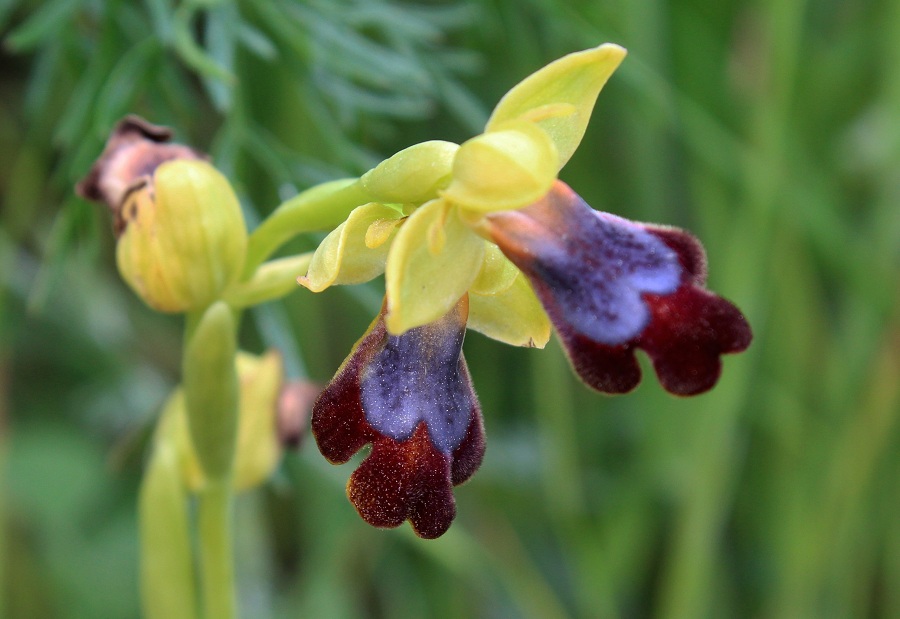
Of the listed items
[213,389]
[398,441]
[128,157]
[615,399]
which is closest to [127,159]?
[128,157]

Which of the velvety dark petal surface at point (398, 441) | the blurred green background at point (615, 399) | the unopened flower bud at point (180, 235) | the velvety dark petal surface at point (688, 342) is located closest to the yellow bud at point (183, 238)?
the unopened flower bud at point (180, 235)

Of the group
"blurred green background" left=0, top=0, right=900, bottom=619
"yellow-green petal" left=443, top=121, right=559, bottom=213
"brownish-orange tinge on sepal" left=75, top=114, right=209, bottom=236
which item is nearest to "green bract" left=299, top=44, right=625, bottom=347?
"yellow-green petal" left=443, top=121, right=559, bottom=213

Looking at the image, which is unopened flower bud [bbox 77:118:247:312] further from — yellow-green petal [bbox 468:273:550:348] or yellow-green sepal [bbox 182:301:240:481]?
yellow-green petal [bbox 468:273:550:348]

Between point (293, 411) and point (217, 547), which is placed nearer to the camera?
point (217, 547)

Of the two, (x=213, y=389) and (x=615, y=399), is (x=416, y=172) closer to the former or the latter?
(x=213, y=389)

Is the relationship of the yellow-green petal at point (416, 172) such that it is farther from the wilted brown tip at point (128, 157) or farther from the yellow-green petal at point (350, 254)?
the wilted brown tip at point (128, 157)

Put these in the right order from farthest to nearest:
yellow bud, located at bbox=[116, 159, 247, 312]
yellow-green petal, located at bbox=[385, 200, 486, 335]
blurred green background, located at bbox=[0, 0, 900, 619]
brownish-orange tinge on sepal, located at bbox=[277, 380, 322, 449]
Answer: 1. blurred green background, located at bbox=[0, 0, 900, 619]
2. brownish-orange tinge on sepal, located at bbox=[277, 380, 322, 449]
3. yellow bud, located at bbox=[116, 159, 247, 312]
4. yellow-green petal, located at bbox=[385, 200, 486, 335]

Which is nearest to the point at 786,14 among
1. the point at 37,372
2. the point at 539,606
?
the point at 539,606

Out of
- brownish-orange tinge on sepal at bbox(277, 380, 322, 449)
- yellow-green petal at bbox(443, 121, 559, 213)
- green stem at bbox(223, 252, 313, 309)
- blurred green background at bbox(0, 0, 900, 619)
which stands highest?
yellow-green petal at bbox(443, 121, 559, 213)
